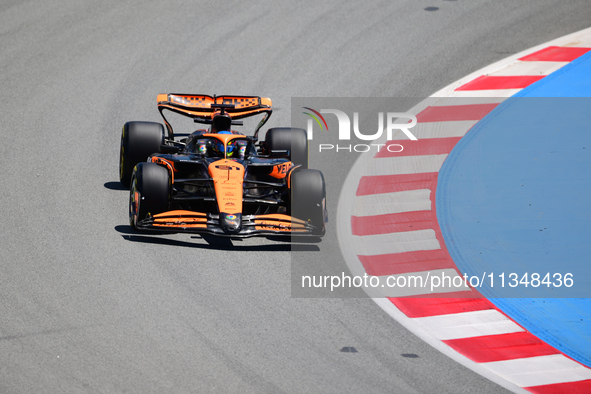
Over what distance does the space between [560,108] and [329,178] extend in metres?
4.34

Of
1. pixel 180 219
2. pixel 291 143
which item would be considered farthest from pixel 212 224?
pixel 291 143

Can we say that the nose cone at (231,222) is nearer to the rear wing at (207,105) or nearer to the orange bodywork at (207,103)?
the rear wing at (207,105)

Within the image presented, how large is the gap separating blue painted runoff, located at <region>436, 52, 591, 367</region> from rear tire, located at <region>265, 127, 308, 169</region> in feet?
6.65

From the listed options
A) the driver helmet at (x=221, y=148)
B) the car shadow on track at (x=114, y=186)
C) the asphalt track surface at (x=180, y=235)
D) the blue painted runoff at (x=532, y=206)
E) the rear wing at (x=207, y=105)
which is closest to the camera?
the asphalt track surface at (x=180, y=235)

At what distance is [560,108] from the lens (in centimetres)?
1268

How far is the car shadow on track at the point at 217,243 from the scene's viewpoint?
8961 mm

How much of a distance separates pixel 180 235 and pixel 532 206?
478 centimetres

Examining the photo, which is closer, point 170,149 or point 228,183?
point 228,183

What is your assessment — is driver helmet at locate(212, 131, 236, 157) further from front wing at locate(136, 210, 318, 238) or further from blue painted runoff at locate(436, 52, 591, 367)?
blue painted runoff at locate(436, 52, 591, 367)

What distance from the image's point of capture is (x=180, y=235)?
30.3 ft

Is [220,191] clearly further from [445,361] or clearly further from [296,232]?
[445,361]

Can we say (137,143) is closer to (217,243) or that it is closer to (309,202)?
(217,243)

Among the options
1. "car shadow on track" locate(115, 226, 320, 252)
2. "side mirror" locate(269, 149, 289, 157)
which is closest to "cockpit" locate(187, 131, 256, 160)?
"side mirror" locate(269, 149, 289, 157)

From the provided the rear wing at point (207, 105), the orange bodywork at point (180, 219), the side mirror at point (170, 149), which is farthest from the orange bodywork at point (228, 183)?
the rear wing at point (207, 105)
